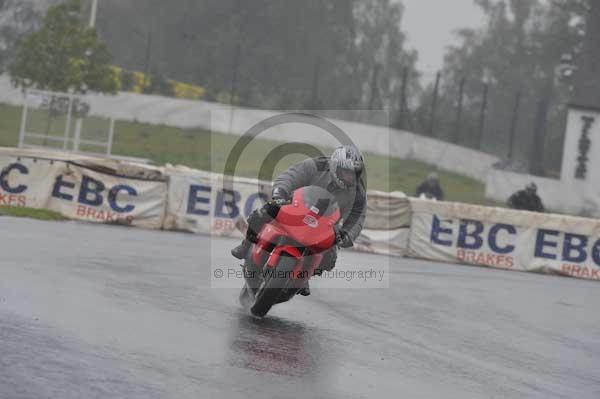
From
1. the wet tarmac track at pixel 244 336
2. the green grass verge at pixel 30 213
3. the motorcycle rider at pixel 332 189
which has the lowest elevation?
the wet tarmac track at pixel 244 336

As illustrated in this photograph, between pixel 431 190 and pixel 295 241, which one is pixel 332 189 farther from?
pixel 431 190

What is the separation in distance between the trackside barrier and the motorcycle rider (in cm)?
1020

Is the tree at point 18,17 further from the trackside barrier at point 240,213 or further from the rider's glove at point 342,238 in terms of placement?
the rider's glove at point 342,238

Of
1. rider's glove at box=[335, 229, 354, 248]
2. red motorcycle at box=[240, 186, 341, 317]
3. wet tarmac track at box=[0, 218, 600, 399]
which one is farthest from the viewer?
rider's glove at box=[335, 229, 354, 248]

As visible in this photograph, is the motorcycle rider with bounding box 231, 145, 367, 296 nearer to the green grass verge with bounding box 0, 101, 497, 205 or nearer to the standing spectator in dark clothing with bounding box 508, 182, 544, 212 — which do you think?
the standing spectator in dark clothing with bounding box 508, 182, 544, 212

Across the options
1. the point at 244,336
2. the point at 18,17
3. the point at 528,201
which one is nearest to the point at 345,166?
the point at 244,336

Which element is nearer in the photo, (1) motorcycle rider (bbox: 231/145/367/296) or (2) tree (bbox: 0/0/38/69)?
(1) motorcycle rider (bbox: 231/145/367/296)

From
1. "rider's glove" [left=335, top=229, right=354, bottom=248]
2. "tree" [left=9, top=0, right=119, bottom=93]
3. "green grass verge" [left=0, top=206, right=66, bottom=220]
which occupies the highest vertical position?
"tree" [left=9, top=0, right=119, bottom=93]

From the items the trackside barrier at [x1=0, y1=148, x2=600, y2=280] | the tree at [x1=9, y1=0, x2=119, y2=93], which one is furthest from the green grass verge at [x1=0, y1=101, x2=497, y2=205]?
the trackside barrier at [x1=0, y1=148, x2=600, y2=280]

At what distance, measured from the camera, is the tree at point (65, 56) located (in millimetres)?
37625

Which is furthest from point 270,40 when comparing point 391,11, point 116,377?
point 116,377

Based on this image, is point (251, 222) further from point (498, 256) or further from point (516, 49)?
A: point (516, 49)

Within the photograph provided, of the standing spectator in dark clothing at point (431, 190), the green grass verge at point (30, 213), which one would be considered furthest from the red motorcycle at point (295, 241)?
the standing spectator in dark clothing at point (431, 190)

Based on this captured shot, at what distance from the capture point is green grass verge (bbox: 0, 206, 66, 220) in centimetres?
1862
